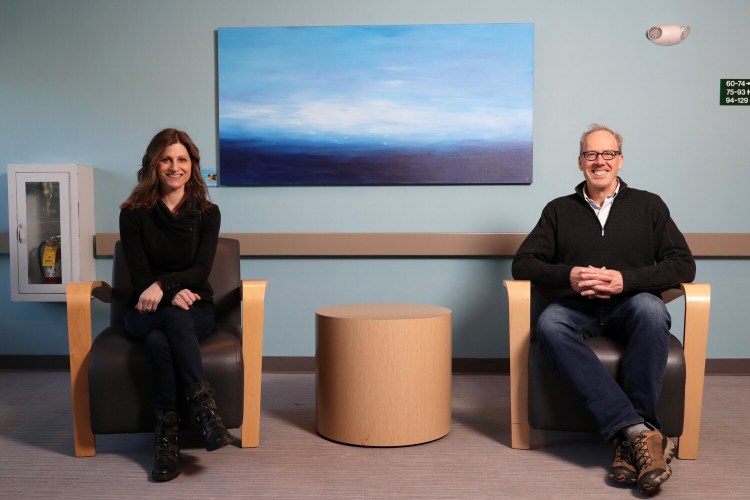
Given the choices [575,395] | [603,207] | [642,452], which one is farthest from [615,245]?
[642,452]

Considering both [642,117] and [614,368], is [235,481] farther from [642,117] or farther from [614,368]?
[642,117]

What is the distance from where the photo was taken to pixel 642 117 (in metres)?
4.12

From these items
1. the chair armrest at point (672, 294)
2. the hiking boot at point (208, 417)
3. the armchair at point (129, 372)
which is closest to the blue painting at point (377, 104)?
the chair armrest at point (672, 294)

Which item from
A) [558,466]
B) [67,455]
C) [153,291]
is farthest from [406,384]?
[67,455]

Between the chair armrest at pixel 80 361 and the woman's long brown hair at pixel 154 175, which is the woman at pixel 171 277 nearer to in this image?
the woman's long brown hair at pixel 154 175

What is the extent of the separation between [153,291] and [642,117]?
298cm

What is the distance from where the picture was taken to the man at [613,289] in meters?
2.48

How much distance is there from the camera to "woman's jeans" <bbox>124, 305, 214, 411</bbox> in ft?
8.30

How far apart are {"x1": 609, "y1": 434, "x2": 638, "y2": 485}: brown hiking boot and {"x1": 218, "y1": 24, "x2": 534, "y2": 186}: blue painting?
6.45 feet

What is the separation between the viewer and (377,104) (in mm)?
4121

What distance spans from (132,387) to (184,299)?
0.38 metres

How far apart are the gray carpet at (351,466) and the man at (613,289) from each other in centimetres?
19

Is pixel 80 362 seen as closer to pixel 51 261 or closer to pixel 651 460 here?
pixel 51 261

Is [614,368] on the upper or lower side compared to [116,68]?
lower
